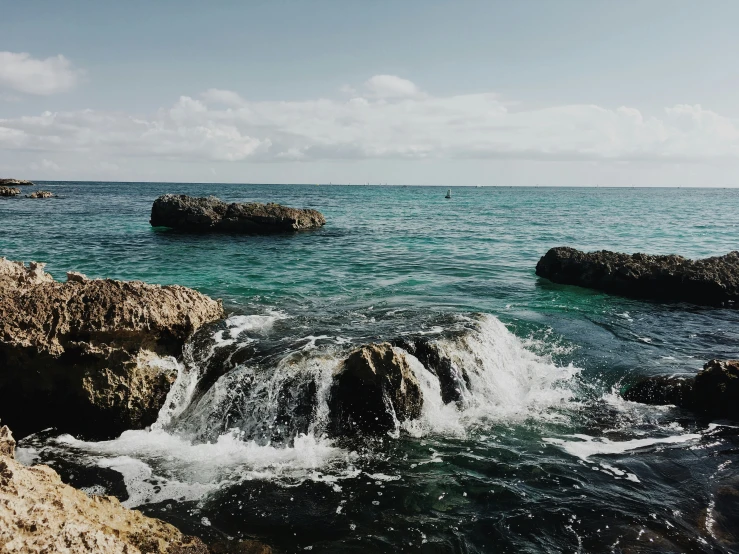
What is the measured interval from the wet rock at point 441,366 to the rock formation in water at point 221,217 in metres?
28.4

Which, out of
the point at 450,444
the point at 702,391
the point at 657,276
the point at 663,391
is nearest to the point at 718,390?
the point at 702,391

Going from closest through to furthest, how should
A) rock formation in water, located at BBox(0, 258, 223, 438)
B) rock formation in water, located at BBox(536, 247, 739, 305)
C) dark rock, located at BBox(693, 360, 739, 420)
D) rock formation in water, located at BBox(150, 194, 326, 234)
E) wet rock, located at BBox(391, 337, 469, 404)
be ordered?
rock formation in water, located at BBox(0, 258, 223, 438) → dark rock, located at BBox(693, 360, 739, 420) → wet rock, located at BBox(391, 337, 469, 404) → rock formation in water, located at BBox(536, 247, 739, 305) → rock formation in water, located at BBox(150, 194, 326, 234)

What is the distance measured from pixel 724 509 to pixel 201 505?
7.26 m

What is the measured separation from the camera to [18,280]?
441 inches

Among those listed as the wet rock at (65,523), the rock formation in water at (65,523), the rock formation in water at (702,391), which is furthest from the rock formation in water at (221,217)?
the wet rock at (65,523)

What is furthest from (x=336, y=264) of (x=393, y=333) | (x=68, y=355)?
(x=68, y=355)

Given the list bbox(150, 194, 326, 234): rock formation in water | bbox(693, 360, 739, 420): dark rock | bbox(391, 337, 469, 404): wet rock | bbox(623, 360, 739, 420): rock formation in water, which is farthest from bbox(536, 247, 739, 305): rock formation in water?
bbox(150, 194, 326, 234): rock formation in water

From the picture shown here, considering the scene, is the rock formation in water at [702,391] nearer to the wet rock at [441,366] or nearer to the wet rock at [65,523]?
the wet rock at [441,366]

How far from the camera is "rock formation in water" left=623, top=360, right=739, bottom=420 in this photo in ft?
30.9

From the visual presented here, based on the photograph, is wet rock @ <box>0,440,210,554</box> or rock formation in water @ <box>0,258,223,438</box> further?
rock formation in water @ <box>0,258,223,438</box>

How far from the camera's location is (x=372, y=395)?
9.02 metres

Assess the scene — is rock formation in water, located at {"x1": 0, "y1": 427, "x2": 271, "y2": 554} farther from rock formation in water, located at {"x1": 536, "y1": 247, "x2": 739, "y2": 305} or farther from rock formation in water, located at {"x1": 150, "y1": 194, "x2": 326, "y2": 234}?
rock formation in water, located at {"x1": 150, "y1": 194, "x2": 326, "y2": 234}

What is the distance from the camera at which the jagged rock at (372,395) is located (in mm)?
8898

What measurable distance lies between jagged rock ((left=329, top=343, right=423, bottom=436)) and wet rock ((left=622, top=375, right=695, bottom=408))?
4.97m
